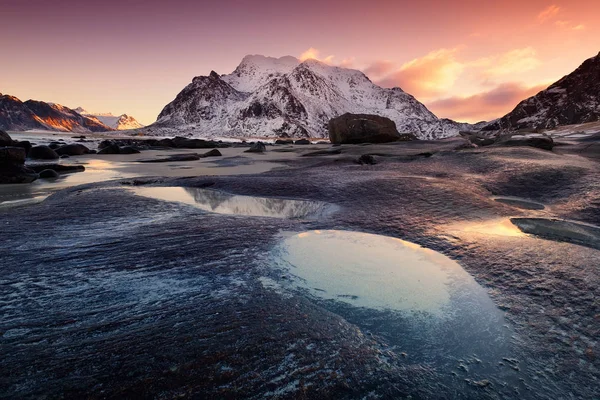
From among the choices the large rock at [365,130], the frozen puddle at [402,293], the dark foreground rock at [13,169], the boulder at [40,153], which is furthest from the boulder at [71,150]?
the frozen puddle at [402,293]

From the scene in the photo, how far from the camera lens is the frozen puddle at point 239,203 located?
192 inches

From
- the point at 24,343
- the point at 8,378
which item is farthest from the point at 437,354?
the point at 24,343

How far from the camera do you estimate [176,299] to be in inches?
86.4

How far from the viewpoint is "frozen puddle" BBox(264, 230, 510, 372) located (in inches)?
71.7

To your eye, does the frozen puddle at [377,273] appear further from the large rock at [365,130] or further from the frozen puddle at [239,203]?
the large rock at [365,130]

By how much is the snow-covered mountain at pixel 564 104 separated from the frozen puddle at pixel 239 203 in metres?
103

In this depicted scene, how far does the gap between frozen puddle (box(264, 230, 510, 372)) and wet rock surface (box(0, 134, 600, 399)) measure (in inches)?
1.4

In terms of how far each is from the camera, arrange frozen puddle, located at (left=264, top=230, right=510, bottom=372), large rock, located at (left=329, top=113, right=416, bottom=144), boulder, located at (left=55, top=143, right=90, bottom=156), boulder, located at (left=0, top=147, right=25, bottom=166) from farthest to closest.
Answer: large rock, located at (left=329, top=113, right=416, bottom=144) → boulder, located at (left=55, top=143, right=90, bottom=156) → boulder, located at (left=0, top=147, right=25, bottom=166) → frozen puddle, located at (left=264, top=230, right=510, bottom=372)

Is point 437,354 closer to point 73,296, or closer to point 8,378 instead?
point 8,378

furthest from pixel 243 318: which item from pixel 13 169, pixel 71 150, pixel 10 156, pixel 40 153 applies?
pixel 71 150

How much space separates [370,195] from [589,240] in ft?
9.74

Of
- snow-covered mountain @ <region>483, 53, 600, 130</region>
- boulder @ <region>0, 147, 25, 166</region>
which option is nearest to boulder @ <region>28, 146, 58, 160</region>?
boulder @ <region>0, 147, 25, 166</region>

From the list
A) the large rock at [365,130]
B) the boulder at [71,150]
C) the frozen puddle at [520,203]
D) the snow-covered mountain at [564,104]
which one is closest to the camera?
the frozen puddle at [520,203]

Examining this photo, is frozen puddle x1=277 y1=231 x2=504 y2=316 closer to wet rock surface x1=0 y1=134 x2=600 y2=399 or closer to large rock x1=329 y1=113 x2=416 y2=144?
wet rock surface x1=0 y1=134 x2=600 y2=399
